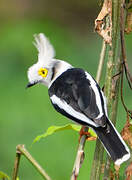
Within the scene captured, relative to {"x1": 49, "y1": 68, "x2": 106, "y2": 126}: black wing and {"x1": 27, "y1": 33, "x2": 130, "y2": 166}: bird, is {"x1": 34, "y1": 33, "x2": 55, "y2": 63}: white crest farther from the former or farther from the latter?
{"x1": 49, "y1": 68, "x2": 106, "y2": 126}: black wing

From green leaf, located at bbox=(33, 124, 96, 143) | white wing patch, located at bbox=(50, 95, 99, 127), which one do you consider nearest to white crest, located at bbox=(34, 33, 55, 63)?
white wing patch, located at bbox=(50, 95, 99, 127)

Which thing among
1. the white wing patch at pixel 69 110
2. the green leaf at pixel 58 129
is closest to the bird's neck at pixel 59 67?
the white wing patch at pixel 69 110

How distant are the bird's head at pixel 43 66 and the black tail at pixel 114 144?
30.8 inches

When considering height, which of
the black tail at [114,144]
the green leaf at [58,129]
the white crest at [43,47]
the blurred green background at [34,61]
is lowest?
the blurred green background at [34,61]

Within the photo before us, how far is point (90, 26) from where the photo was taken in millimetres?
11344

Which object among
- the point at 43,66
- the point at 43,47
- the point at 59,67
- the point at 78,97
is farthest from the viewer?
the point at 59,67

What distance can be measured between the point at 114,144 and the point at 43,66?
46.7 inches

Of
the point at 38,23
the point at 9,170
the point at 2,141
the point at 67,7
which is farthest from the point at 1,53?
the point at 9,170

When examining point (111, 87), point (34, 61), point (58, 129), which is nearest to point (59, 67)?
point (58, 129)

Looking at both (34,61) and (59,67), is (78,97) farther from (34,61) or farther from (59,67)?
(34,61)

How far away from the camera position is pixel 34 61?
382 inches

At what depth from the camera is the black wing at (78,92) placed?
2.87 metres

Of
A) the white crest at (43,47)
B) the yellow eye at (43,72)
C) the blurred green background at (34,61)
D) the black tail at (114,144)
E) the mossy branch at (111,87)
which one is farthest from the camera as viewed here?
the blurred green background at (34,61)

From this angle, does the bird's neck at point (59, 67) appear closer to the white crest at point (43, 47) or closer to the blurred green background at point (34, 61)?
the white crest at point (43, 47)
